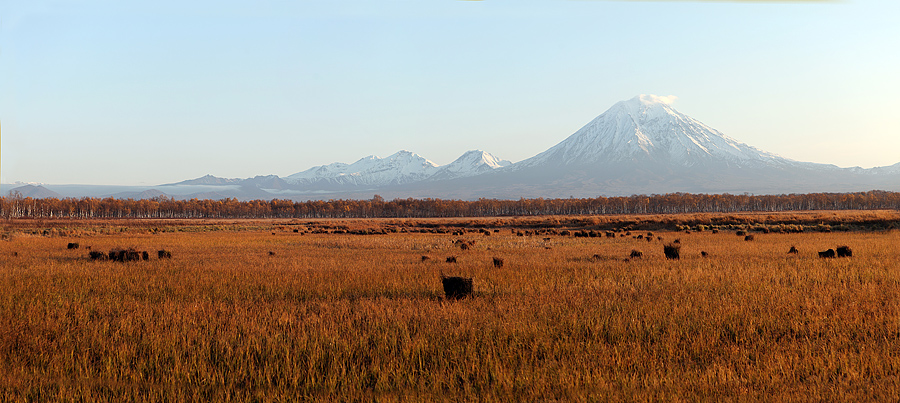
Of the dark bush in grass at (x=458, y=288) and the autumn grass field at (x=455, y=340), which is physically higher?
the dark bush in grass at (x=458, y=288)

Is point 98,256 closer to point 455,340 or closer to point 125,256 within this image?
point 125,256

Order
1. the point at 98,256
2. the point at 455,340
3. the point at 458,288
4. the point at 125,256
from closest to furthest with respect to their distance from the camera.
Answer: the point at 455,340
the point at 458,288
the point at 125,256
the point at 98,256

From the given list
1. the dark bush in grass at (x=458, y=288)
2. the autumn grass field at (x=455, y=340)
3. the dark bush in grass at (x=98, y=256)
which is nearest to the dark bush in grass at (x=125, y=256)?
the dark bush in grass at (x=98, y=256)

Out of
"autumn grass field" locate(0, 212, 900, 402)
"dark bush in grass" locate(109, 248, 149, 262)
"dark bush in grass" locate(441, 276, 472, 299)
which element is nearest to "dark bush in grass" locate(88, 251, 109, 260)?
"dark bush in grass" locate(109, 248, 149, 262)

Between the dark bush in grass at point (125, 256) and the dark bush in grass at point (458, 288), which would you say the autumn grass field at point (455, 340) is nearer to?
the dark bush in grass at point (458, 288)

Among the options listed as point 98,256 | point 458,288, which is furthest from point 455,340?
point 98,256

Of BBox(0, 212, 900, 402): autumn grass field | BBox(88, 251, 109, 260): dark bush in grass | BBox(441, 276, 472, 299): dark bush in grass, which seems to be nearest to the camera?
BBox(0, 212, 900, 402): autumn grass field

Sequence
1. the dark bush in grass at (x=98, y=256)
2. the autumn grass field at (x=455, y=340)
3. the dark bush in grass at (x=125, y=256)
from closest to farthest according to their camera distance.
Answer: the autumn grass field at (x=455, y=340) → the dark bush in grass at (x=125, y=256) → the dark bush in grass at (x=98, y=256)

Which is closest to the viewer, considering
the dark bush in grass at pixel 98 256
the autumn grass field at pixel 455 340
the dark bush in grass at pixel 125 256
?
the autumn grass field at pixel 455 340

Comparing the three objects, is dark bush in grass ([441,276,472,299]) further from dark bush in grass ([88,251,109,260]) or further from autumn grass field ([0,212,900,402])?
dark bush in grass ([88,251,109,260])

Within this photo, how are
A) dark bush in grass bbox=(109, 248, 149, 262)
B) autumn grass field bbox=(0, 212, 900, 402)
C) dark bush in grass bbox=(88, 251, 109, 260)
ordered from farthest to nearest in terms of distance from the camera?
dark bush in grass bbox=(88, 251, 109, 260) < dark bush in grass bbox=(109, 248, 149, 262) < autumn grass field bbox=(0, 212, 900, 402)

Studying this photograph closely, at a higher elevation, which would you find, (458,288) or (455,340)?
(458,288)

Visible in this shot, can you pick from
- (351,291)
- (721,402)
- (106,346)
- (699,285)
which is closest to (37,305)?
(106,346)

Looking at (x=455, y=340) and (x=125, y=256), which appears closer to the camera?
(x=455, y=340)
